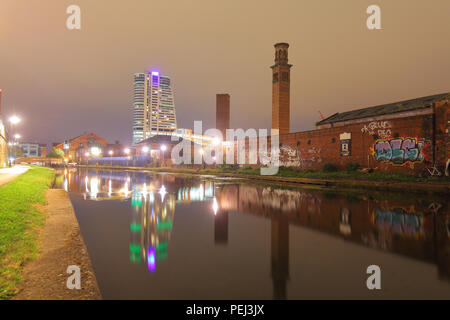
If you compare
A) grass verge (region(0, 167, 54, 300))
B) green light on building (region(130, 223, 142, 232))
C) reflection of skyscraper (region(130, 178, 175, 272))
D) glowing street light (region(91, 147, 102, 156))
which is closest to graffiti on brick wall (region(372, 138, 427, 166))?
reflection of skyscraper (region(130, 178, 175, 272))

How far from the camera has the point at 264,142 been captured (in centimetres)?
3416

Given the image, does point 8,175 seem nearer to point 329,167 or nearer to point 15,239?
point 15,239

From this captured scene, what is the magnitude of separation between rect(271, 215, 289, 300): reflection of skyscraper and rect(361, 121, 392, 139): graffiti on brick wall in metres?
17.7

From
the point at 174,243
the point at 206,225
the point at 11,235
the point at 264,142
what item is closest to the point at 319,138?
the point at 264,142

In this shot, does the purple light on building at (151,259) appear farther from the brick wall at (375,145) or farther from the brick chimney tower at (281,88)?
the brick chimney tower at (281,88)

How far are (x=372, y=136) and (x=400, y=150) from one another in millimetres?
2806

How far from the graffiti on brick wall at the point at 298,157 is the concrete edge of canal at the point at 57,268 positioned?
82.3 feet

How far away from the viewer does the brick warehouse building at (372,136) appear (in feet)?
57.6

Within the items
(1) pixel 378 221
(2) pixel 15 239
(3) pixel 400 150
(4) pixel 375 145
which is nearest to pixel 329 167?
(4) pixel 375 145

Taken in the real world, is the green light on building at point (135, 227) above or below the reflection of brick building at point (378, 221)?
above

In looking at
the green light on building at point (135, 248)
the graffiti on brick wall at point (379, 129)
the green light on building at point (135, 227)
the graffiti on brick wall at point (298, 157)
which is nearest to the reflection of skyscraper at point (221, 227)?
the green light on building at point (135, 248)

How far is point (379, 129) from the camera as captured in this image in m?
21.0

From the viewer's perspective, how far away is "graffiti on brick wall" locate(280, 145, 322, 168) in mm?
27050

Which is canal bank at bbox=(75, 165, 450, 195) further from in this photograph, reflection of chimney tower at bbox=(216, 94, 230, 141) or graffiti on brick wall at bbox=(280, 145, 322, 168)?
reflection of chimney tower at bbox=(216, 94, 230, 141)
